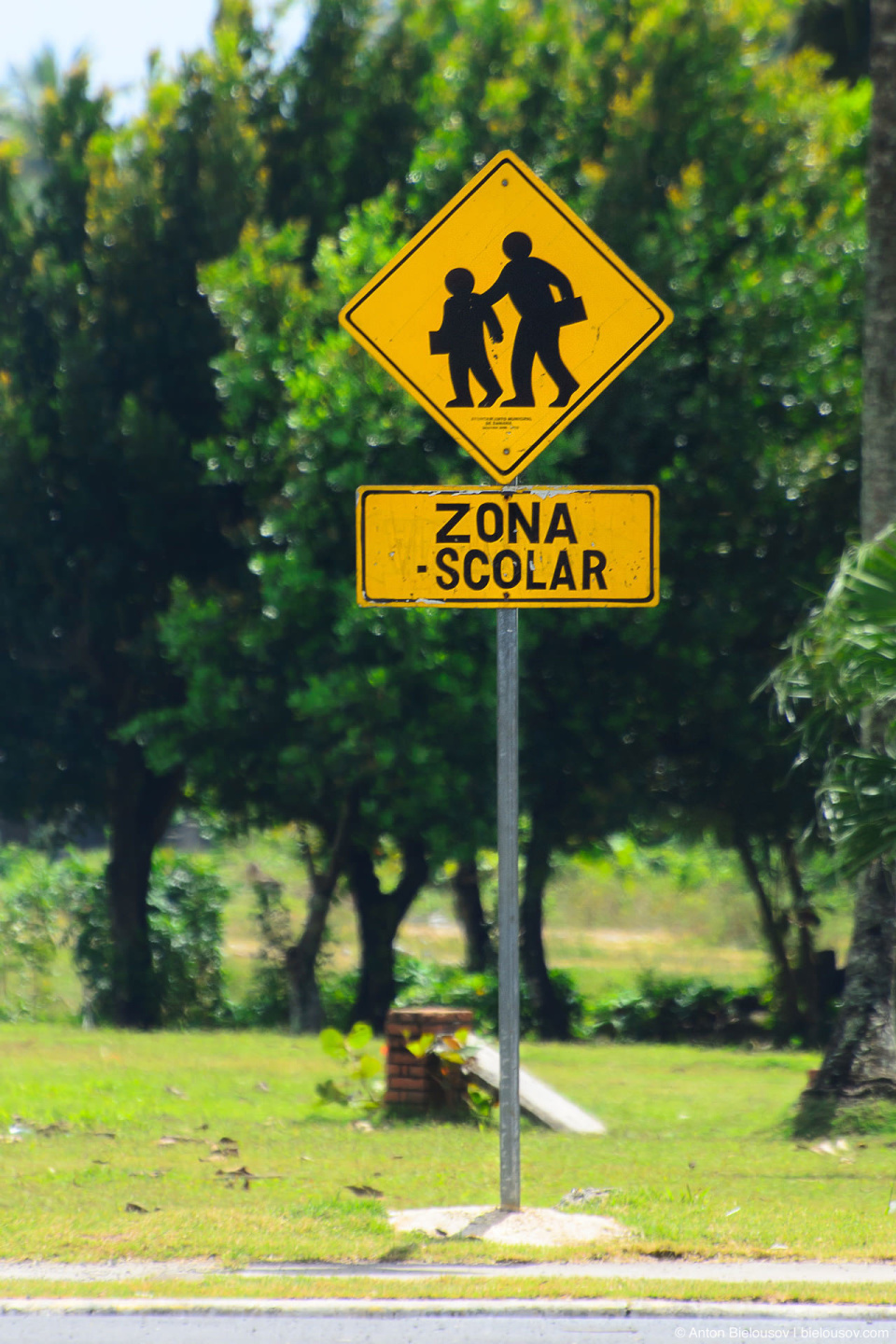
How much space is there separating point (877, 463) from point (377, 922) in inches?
351

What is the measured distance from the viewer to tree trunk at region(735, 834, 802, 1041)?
1669 cm

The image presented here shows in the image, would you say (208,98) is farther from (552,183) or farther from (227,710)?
(227,710)

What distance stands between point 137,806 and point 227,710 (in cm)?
339

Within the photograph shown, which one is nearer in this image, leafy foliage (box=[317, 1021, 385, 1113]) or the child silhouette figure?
the child silhouette figure

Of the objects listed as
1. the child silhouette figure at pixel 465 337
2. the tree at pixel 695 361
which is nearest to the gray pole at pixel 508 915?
the child silhouette figure at pixel 465 337

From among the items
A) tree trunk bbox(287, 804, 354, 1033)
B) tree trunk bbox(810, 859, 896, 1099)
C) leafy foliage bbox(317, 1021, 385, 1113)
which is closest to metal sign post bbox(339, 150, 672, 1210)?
leafy foliage bbox(317, 1021, 385, 1113)

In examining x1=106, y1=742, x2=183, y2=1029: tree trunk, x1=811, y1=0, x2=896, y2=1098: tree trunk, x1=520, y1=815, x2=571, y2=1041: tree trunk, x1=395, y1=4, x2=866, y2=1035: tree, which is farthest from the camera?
x1=520, y1=815, x2=571, y2=1041: tree trunk

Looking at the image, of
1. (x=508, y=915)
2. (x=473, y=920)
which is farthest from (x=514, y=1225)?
(x=473, y=920)

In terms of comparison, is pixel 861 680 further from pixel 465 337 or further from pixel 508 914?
pixel 465 337

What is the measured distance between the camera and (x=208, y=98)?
1630 centimetres

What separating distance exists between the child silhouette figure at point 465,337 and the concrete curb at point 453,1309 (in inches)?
135

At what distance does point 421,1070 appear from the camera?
9.64 metres

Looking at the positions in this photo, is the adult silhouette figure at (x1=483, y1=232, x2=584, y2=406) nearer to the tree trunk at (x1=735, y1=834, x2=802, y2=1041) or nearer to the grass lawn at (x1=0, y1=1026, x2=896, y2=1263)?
the grass lawn at (x1=0, y1=1026, x2=896, y2=1263)

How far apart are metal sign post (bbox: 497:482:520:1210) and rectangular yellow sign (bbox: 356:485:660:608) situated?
19 cm
